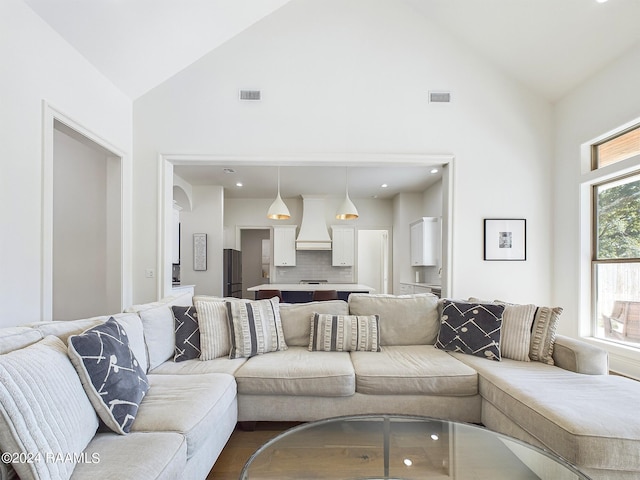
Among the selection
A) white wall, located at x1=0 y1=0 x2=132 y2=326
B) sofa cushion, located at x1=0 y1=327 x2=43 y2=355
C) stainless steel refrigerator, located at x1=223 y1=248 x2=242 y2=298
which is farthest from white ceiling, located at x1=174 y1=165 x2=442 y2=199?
sofa cushion, located at x1=0 y1=327 x2=43 y2=355

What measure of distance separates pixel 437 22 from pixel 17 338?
4517mm

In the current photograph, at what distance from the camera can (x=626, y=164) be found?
3.20 meters

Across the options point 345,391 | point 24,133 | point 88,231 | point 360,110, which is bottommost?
point 345,391

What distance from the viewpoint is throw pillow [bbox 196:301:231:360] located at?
2721 millimetres

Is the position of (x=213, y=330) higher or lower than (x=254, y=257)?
lower

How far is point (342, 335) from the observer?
9.69 feet

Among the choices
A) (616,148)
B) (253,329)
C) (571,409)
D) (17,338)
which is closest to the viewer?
(17,338)

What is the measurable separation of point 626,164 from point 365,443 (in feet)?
10.9

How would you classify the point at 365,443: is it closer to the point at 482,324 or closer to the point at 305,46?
the point at 482,324

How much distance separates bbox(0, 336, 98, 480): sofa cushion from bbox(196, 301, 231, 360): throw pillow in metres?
1.17

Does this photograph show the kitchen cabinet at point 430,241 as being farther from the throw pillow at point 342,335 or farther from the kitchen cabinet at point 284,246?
the throw pillow at point 342,335

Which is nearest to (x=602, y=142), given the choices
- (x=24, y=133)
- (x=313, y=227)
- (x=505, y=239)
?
(x=505, y=239)

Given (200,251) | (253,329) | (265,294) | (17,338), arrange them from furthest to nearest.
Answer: (200,251)
(265,294)
(253,329)
(17,338)

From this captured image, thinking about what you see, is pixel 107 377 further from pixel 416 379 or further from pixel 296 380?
pixel 416 379
